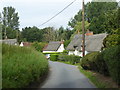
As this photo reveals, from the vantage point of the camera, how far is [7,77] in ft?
22.1

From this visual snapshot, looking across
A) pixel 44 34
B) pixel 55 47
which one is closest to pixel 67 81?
pixel 55 47

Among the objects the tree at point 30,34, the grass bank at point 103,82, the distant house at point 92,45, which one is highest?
the tree at point 30,34

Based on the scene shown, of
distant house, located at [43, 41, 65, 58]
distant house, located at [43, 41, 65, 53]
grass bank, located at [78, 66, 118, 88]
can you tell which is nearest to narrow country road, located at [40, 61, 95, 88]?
grass bank, located at [78, 66, 118, 88]

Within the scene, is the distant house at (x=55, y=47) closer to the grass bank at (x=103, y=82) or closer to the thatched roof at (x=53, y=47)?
the thatched roof at (x=53, y=47)

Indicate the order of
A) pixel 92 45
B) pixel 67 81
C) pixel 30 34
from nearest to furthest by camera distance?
pixel 67 81, pixel 92 45, pixel 30 34

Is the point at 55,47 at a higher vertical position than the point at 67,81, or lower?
higher

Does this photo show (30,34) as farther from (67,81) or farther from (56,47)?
(67,81)

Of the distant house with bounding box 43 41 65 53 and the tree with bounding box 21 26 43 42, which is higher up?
the tree with bounding box 21 26 43 42

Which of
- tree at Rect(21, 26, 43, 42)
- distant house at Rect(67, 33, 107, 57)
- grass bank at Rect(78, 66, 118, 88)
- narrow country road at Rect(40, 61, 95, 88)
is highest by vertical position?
tree at Rect(21, 26, 43, 42)

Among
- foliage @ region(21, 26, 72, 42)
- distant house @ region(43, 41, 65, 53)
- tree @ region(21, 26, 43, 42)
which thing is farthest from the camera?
tree @ region(21, 26, 43, 42)


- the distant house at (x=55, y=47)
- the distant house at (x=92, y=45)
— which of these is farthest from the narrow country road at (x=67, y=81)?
the distant house at (x=55, y=47)

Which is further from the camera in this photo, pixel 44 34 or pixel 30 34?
pixel 44 34

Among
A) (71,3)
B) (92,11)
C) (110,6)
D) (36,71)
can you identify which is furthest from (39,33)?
(36,71)

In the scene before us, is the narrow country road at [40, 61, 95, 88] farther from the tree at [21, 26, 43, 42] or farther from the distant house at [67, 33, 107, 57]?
the tree at [21, 26, 43, 42]
